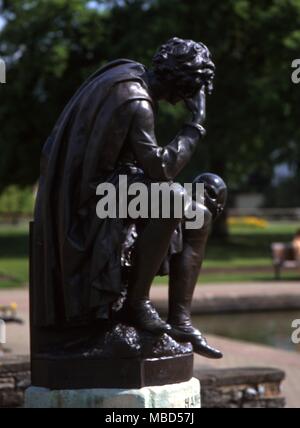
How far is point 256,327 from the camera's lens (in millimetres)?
14094

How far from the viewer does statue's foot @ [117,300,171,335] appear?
15.3 ft

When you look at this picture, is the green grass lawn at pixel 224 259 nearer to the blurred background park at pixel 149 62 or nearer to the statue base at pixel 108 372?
the blurred background park at pixel 149 62

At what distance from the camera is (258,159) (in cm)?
3061

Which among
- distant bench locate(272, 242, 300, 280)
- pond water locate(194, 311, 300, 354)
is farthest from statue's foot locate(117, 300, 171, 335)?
distant bench locate(272, 242, 300, 280)

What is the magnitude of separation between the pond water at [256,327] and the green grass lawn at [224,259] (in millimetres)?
4240

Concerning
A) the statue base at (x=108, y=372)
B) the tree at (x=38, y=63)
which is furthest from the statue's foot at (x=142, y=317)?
the tree at (x=38, y=63)

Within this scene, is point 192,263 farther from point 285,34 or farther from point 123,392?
point 285,34

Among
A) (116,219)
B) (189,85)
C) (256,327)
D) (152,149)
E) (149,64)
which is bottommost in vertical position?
(256,327)

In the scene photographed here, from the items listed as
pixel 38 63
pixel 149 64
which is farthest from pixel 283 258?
pixel 38 63

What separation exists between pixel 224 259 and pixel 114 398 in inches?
851

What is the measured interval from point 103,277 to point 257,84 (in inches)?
924

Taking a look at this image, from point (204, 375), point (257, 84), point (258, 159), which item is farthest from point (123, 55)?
point (204, 375)

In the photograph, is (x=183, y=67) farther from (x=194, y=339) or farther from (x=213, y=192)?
(x=194, y=339)

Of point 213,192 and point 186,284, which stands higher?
point 213,192
